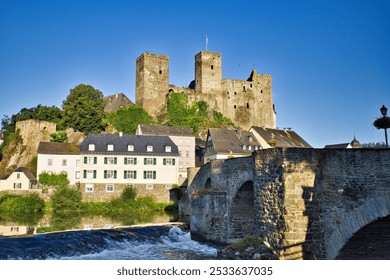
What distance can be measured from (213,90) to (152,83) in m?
8.30

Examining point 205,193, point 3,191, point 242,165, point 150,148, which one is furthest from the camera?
point 150,148

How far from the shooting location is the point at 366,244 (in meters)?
8.34

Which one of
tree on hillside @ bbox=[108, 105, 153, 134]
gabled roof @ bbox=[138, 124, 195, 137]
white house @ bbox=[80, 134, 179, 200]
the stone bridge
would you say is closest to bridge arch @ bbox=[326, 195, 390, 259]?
the stone bridge

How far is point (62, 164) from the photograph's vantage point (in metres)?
33.6

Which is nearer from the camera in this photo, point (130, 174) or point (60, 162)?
point (130, 174)

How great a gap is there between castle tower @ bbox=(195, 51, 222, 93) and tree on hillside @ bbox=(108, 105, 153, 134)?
977cm

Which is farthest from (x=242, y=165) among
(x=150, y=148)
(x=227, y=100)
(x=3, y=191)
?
(x=227, y=100)

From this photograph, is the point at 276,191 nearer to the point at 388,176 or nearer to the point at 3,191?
the point at 388,176

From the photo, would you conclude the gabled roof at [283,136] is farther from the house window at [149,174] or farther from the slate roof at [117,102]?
the slate roof at [117,102]

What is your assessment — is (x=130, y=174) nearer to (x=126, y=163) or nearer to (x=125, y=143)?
(x=126, y=163)

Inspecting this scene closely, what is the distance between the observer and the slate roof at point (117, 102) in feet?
163

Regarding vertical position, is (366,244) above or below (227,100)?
below

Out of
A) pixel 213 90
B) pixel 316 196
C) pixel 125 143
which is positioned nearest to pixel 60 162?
pixel 125 143

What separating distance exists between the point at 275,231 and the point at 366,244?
2037 millimetres
